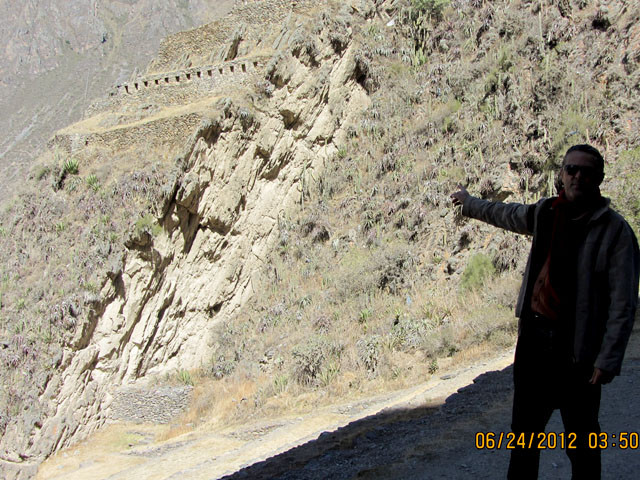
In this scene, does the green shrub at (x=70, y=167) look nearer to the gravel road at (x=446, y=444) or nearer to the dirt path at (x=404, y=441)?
the dirt path at (x=404, y=441)

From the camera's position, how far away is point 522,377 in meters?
2.65

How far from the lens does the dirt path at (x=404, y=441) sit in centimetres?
410

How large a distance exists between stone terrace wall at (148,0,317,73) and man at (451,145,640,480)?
17007 millimetres

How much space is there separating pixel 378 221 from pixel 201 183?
541 cm

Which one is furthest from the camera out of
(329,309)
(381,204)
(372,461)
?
(381,204)

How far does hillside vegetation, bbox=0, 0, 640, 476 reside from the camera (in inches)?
428

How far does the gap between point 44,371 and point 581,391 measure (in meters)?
12.9

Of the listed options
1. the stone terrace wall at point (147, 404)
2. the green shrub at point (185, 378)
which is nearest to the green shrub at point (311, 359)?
the stone terrace wall at point (147, 404)

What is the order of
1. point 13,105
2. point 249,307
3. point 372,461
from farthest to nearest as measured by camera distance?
1. point 13,105
2. point 249,307
3. point 372,461

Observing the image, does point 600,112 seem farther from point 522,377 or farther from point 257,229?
point 522,377

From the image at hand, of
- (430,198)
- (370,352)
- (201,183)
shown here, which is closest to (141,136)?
(201,183)

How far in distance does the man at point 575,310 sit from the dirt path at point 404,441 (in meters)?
1.21

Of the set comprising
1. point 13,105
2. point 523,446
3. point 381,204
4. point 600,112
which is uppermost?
point 13,105

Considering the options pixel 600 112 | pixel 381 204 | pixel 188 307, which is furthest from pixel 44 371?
pixel 600 112
